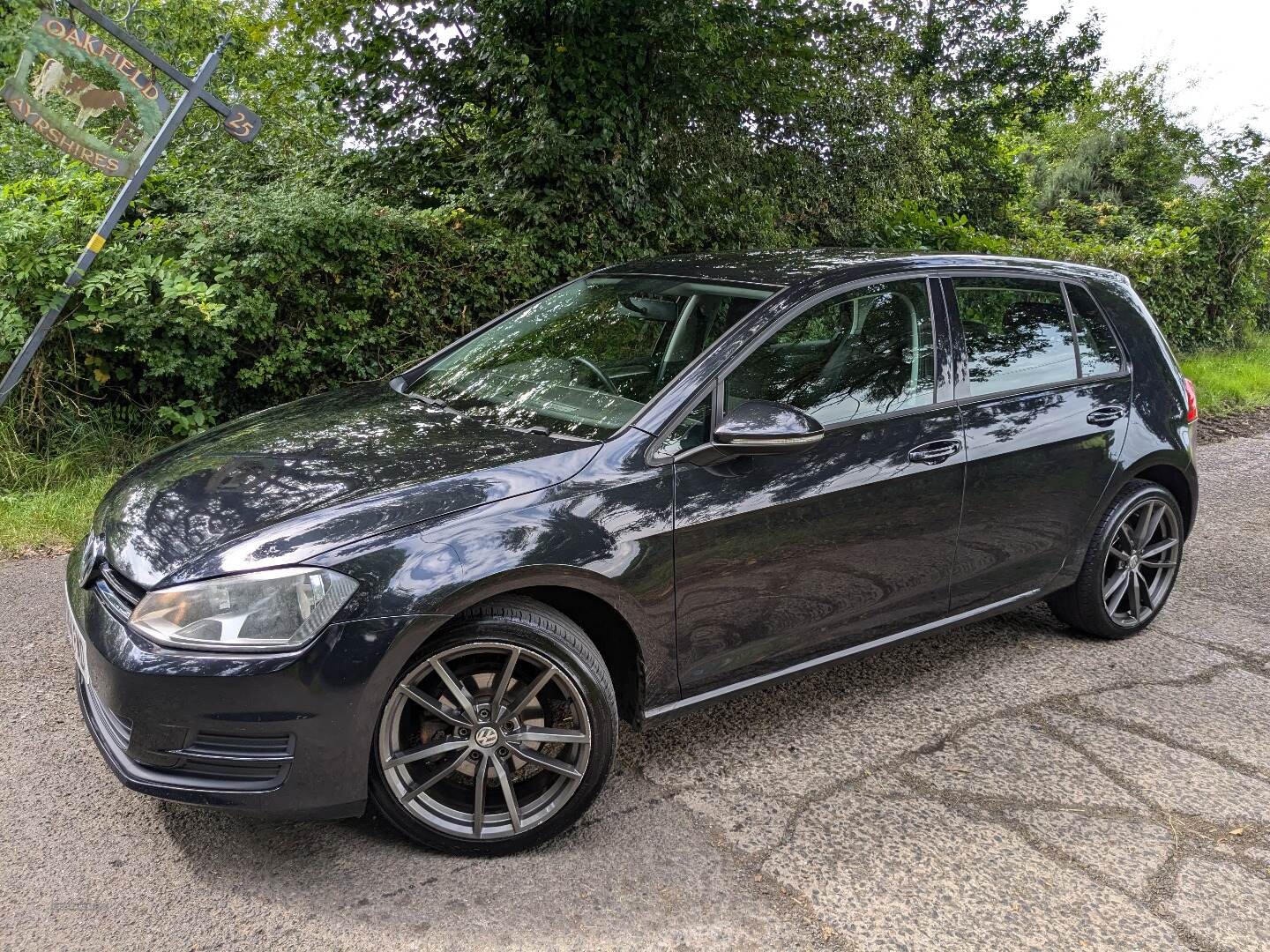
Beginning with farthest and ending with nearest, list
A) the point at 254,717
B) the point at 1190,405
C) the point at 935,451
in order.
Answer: the point at 1190,405 → the point at 935,451 → the point at 254,717

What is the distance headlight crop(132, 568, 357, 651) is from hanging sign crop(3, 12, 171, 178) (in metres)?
4.17

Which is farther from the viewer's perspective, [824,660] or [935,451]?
[935,451]

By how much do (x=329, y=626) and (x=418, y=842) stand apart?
0.71 m

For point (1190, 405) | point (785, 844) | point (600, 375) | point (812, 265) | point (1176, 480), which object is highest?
point (812, 265)

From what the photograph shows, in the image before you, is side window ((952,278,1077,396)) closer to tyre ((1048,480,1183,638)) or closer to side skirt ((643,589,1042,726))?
tyre ((1048,480,1183,638))

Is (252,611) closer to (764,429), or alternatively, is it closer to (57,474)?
(764,429)

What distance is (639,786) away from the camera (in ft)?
10.7

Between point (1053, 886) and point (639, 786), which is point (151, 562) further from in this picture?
point (1053, 886)

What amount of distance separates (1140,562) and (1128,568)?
0.09 metres

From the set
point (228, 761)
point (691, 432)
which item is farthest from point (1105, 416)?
point (228, 761)

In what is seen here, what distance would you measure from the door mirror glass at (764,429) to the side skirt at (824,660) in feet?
2.49

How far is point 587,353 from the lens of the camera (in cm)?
375

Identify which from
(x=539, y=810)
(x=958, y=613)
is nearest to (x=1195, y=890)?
(x=958, y=613)

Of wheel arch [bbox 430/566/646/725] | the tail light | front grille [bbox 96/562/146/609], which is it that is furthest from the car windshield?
the tail light
